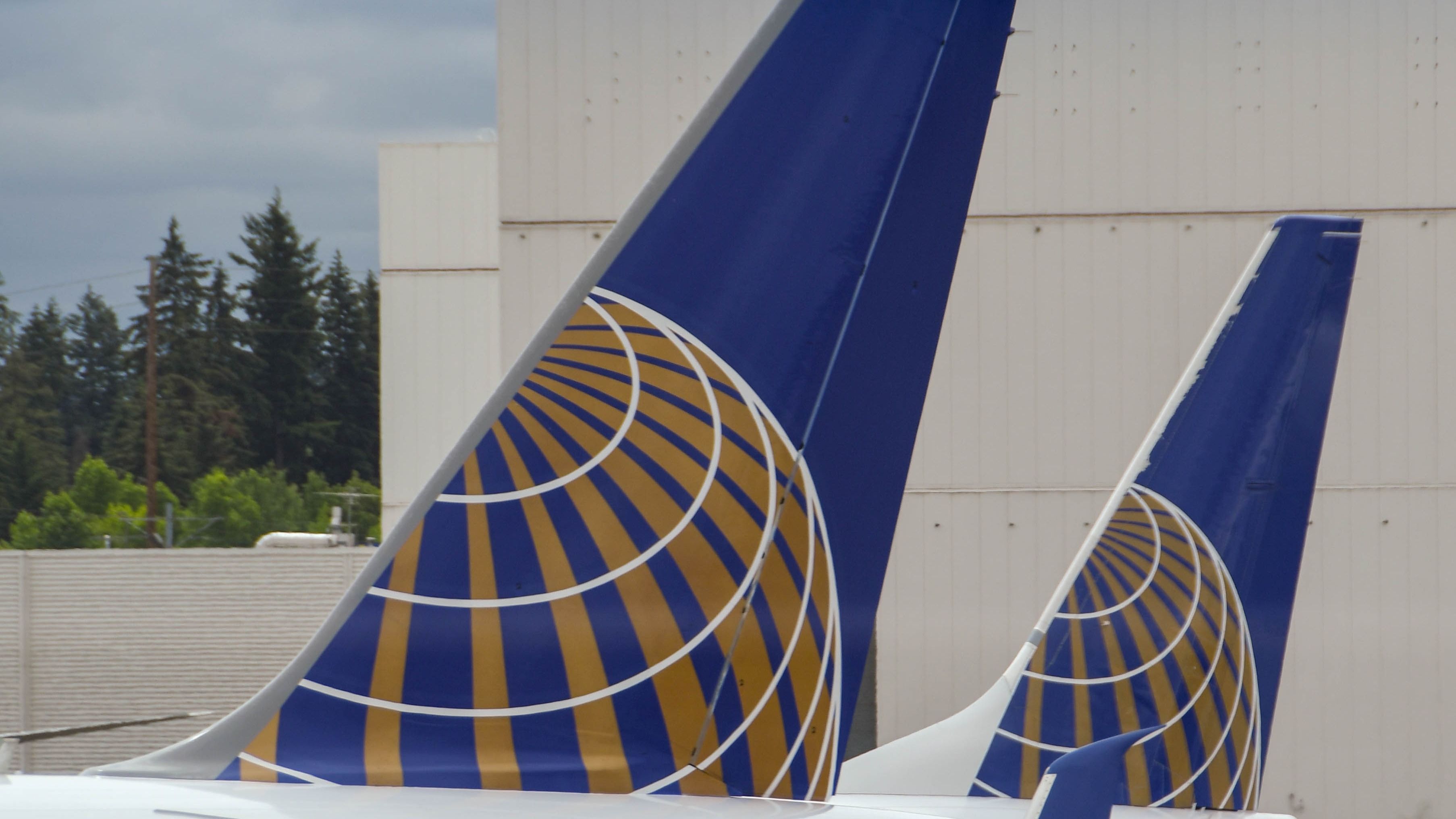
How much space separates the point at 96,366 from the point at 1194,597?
90359 millimetres

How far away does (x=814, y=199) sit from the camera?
247 centimetres

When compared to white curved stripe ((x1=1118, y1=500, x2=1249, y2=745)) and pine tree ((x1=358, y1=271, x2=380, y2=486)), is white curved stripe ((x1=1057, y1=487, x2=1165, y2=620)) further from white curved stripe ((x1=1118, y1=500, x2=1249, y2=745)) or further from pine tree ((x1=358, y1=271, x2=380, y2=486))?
pine tree ((x1=358, y1=271, x2=380, y2=486))

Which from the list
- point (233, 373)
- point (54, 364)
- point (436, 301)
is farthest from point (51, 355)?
point (436, 301)

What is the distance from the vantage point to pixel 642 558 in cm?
237

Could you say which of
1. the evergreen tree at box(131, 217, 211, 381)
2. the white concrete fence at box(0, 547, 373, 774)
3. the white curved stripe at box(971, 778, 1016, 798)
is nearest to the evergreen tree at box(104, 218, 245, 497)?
the evergreen tree at box(131, 217, 211, 381)

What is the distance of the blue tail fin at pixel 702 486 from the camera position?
2.25 m

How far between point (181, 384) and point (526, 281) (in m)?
57.2

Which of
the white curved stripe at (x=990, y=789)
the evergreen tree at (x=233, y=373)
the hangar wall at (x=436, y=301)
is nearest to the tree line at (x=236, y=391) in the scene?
the evergreen tree at (x=233, y=373)

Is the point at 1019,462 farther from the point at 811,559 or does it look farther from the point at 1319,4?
the point at 811,559

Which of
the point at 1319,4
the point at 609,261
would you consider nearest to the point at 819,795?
the point at 609,261

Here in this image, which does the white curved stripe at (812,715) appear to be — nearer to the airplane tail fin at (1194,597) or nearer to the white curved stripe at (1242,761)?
the airplane tail fin at (1194,597)

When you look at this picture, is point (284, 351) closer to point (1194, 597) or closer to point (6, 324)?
point (6, 324)

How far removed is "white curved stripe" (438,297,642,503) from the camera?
2.30 metres

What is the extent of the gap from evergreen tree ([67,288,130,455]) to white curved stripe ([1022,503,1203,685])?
3114 inches
